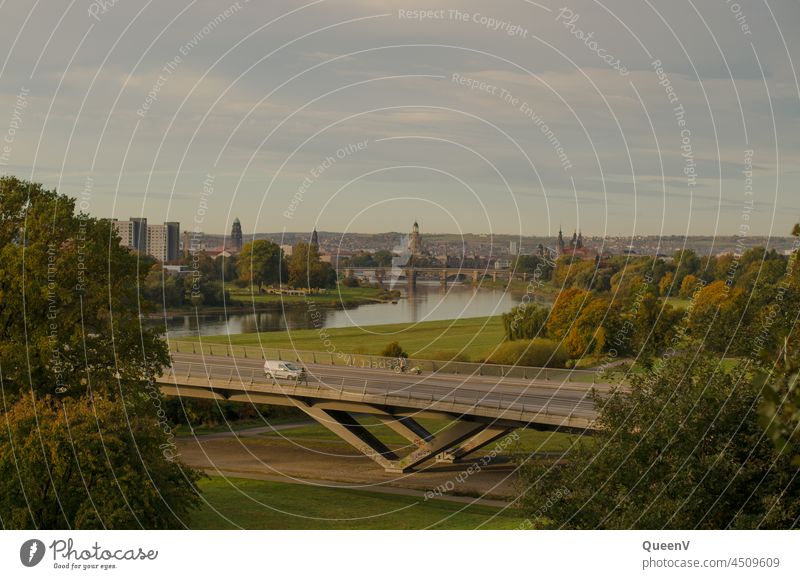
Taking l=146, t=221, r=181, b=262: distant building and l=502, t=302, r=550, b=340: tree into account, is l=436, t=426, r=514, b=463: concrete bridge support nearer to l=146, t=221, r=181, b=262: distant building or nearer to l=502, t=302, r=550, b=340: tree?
l=502, t=302, r=550, b=340: tree

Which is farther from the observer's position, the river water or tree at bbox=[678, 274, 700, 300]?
the river water

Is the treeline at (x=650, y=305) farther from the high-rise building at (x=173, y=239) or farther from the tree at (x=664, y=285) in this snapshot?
the high-rise building at (x=173, y=239)

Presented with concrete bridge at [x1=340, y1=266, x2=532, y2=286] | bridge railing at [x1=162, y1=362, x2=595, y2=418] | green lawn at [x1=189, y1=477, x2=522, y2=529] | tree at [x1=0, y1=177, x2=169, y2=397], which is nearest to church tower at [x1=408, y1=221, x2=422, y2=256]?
concrete bridge at [x1=340, y1=266, x2=532, y2=286]

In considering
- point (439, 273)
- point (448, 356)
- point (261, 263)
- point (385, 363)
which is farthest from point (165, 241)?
point (385, 363)

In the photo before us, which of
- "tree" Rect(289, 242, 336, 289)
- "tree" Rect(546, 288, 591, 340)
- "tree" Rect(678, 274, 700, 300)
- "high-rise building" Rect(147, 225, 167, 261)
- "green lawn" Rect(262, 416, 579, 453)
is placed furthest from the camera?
"high-rise building" Rect(147, 225, 167, 261)

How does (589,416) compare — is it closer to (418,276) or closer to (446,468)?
(446,468)

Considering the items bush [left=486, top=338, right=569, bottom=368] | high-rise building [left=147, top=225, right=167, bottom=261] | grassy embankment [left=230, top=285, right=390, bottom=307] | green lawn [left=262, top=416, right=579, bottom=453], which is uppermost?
high-rise building [left=147, top=225, right=167, bottom=261]
